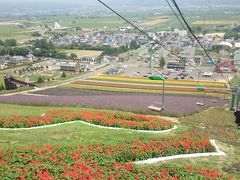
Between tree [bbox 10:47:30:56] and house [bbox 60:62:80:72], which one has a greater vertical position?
tree [bbox 10:47:30:56]

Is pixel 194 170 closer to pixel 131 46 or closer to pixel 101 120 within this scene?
pixel 101 120

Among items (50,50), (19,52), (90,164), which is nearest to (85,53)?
(50,50)

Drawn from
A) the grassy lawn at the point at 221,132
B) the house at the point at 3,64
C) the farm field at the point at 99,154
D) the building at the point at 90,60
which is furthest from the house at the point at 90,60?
the farm field at the point at 99,154

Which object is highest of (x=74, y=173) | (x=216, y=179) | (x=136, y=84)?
(x=74, y=173)

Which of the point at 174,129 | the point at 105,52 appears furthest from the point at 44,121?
the point at 105,52

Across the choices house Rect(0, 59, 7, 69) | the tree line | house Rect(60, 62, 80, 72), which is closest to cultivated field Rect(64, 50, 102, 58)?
the tree line

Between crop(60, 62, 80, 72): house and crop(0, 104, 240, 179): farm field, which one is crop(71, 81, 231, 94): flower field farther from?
crop(0, 104, 240, 179): farm field

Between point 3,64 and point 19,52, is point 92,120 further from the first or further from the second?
point 19,52
